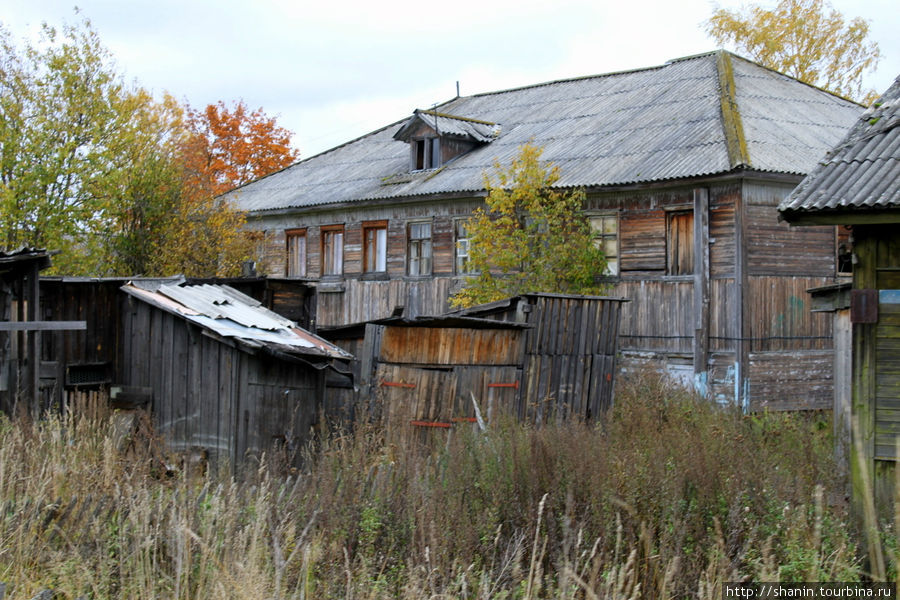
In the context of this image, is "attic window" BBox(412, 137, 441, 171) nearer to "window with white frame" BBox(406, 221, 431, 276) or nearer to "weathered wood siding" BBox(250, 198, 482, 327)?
"weathered wood siding" BBox(250, 198, 482, 327)

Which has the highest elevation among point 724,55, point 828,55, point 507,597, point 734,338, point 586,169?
point 828,55

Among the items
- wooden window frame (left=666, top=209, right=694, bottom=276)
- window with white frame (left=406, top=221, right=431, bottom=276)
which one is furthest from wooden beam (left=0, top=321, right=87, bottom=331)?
window with white frame (left=406, top=221, right=431, bottom=276)

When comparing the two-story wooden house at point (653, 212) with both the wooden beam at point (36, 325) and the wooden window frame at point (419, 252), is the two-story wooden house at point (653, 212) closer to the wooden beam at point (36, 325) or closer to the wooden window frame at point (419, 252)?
the wooden window frame at point (419, 252)

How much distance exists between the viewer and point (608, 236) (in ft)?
62.1

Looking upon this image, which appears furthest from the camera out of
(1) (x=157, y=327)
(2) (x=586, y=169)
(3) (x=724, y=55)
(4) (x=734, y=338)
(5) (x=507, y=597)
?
(3) (x=724, y=55)

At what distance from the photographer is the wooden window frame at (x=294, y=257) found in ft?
83.7

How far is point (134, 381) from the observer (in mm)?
12930

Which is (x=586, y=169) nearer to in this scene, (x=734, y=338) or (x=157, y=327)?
(x=734, y=338)

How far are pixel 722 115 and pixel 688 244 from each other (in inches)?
119

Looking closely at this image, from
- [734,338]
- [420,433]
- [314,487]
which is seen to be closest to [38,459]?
[314,487]

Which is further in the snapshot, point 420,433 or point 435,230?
point 435,230

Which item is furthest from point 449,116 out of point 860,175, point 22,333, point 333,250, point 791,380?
point 860,175

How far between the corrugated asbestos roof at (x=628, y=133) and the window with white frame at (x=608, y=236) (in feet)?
2.69

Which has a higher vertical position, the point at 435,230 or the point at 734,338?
the point at 435,230
